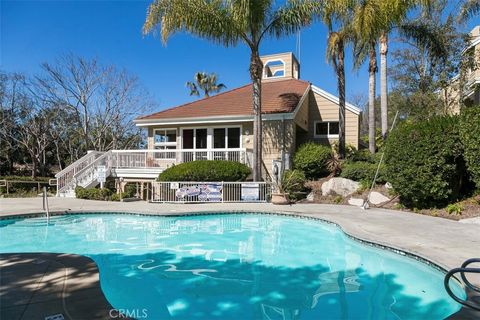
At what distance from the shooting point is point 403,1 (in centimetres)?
1402

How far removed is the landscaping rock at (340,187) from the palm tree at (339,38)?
2.55 m

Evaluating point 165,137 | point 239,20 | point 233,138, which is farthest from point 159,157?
point 239,20

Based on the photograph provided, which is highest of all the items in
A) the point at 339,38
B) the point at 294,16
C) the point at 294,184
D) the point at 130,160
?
the point at 294,16

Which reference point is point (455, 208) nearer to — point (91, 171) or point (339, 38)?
point (339, 38)

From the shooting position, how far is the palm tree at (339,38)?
15137 mm

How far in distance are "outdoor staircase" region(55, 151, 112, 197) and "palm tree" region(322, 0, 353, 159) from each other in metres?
13.6

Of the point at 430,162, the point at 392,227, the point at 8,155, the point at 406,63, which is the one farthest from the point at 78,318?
the point at 8,155

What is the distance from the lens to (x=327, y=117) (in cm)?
2058

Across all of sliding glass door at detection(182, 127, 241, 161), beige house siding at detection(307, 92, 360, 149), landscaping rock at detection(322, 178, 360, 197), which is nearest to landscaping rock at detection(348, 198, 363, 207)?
landscaping rock at detection(322, 178, 360, 197)

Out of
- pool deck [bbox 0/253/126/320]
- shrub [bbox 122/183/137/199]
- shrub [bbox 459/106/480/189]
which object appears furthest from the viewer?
shrub [bbox 122/183/137/199]

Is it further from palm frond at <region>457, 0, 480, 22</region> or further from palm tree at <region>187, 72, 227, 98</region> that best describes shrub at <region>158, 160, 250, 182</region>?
palm tree at <region>187, 72, 227, 98</region>

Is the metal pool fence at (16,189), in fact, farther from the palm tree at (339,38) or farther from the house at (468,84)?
the house at (468,84)

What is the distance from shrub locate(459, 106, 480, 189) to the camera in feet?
29.9

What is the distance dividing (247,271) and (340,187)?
960 cm
